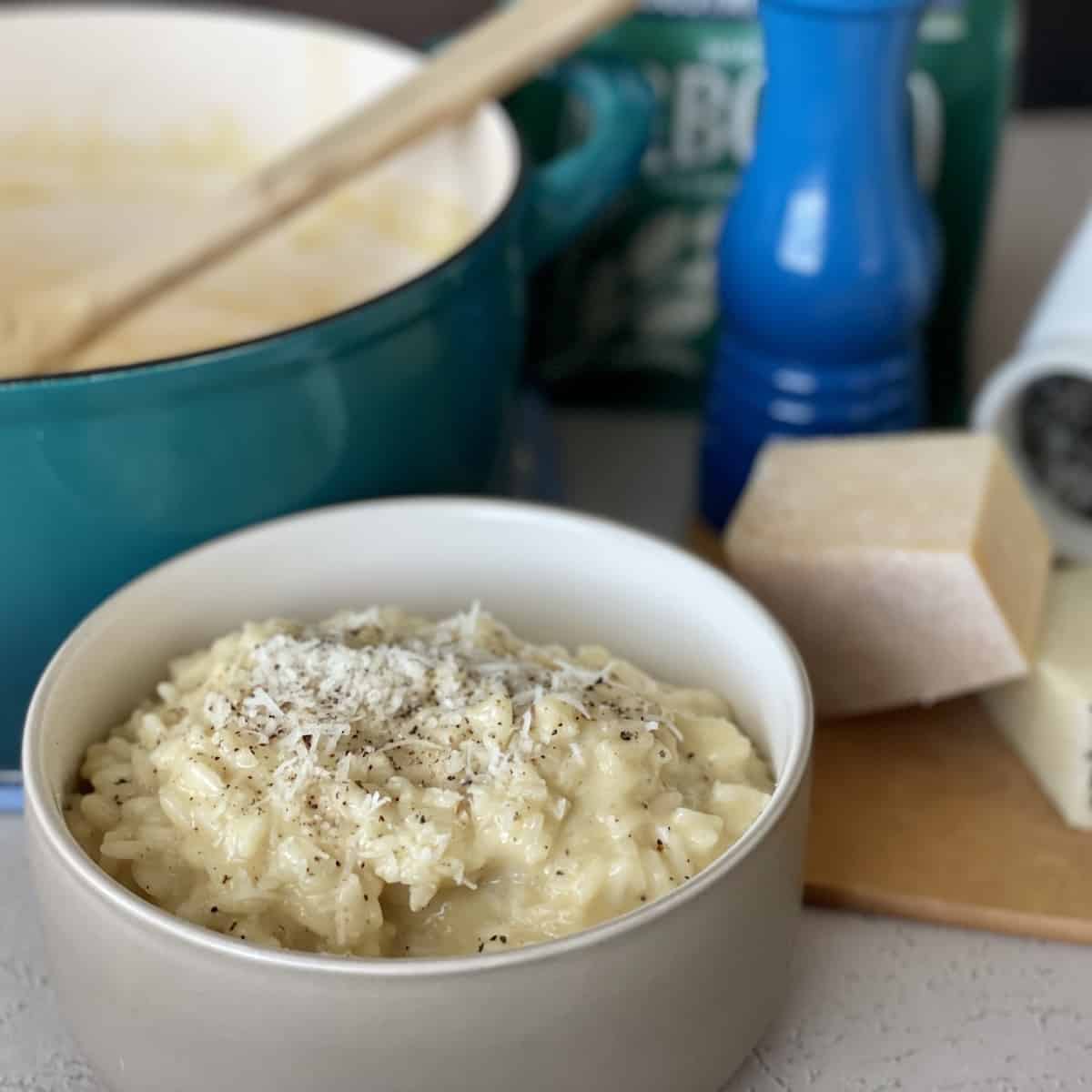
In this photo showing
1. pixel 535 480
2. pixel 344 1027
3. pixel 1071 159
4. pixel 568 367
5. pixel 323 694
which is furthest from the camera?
pixel 1071 159

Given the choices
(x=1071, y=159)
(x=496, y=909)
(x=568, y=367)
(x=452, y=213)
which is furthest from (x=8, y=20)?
(x=1071, y=159)

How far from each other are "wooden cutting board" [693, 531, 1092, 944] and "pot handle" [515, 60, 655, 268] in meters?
0.30

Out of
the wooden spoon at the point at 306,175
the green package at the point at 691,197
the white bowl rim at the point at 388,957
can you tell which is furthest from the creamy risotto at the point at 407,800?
the green package at the point at 691,197

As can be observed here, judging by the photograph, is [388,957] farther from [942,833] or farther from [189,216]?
[189,216]

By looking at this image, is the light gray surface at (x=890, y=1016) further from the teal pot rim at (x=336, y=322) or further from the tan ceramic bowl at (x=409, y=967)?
the teal pot rim at (x=336, y=322)

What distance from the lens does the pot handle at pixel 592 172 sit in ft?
2.84

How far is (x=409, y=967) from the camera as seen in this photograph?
0.50 m

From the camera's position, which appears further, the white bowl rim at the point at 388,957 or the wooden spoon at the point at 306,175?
the wooden spoon at the point at 306,175

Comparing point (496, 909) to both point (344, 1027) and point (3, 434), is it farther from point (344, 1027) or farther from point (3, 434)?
point (3, 434)

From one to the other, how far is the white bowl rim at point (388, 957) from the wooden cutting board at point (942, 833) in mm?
129

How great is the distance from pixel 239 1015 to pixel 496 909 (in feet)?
0.37

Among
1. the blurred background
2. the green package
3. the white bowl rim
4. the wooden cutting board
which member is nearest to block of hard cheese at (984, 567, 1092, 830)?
the wooden cutting board

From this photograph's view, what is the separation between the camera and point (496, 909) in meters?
0.60

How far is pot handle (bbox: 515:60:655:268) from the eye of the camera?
86 centimetres
